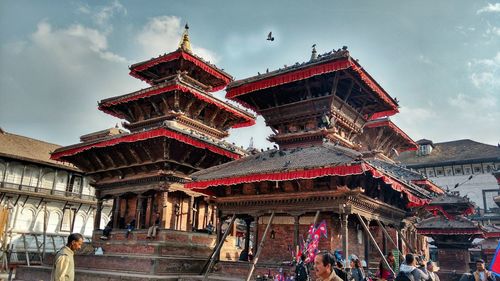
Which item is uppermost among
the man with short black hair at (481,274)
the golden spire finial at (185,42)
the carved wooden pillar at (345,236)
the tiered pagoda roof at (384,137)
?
the golden spire finial at (185,42)

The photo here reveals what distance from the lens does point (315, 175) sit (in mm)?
11555

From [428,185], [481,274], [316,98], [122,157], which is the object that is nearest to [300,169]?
[316,98]

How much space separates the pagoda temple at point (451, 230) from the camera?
19.1 m

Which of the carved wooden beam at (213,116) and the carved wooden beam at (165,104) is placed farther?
the carved wooden beam at (213,116)

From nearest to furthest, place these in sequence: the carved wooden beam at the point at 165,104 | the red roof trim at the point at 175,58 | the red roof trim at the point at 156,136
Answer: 1. the red roof trim at the point at 156,136
2. the carved wooden beam at the point at 165,104
3. the red roof trim at the point at 175,58

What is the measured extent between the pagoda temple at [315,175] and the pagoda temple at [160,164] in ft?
11.3

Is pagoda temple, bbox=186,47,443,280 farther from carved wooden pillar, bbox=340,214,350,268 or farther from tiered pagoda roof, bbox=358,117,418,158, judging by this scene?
tiered pagoda roof, bbox=358,117,418,158

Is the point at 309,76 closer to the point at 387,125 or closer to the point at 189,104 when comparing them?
the point at 189,104

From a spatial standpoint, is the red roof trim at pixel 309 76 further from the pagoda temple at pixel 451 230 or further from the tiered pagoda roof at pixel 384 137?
the tiered pagoda roof at pixel 384 137

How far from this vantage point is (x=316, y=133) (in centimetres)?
1586

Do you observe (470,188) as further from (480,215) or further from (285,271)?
(285,271)

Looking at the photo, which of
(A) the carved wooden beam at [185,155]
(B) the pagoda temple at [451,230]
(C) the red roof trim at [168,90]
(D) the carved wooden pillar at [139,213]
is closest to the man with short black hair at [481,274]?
(B) the pagoda temple at [451,230]

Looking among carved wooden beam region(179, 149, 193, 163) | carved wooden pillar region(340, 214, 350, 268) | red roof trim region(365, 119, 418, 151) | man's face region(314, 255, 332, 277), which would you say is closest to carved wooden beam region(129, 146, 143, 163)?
carved wooden beam region(179, 149, 193, 163)

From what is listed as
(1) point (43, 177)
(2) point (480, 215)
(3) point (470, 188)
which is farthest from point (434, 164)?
(1) point (43, 177)
